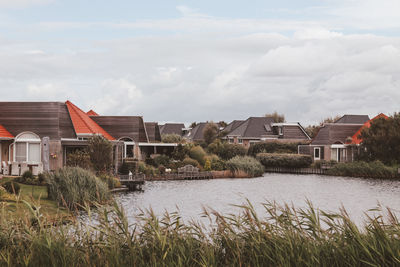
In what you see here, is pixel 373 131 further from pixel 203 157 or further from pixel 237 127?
pixel 237 127

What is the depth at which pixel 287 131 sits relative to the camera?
242ft

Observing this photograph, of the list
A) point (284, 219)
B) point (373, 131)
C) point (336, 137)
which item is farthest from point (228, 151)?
point (284, 219)

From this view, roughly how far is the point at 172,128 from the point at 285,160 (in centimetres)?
5651

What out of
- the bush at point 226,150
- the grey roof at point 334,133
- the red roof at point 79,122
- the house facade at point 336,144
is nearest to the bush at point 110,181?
the red roof at point 79,122

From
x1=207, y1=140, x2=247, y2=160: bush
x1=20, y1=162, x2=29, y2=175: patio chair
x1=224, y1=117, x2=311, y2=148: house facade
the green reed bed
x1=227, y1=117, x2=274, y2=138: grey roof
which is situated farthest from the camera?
x1=227, y1=117, x2=274, y2=138: grey roof

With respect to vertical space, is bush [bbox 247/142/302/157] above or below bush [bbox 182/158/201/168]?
above

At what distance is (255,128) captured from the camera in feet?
257

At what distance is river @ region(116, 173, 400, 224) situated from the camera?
88.8 ft

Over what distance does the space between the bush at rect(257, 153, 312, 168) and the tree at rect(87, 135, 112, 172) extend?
27.2m

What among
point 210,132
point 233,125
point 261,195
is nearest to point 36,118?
point 261,195

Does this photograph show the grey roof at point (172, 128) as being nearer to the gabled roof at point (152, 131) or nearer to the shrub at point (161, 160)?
the gabled roof at point (152, 131)

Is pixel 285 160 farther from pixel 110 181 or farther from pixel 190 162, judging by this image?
pixel 110 181

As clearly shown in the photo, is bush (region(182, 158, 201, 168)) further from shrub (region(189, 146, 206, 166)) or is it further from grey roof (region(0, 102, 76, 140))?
grey roof (region(0, 102, 76, 140))

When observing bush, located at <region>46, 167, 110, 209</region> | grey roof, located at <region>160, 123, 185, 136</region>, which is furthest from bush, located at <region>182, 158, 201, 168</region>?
grey roof, located at <region>160, 123, 185, 136</region>
